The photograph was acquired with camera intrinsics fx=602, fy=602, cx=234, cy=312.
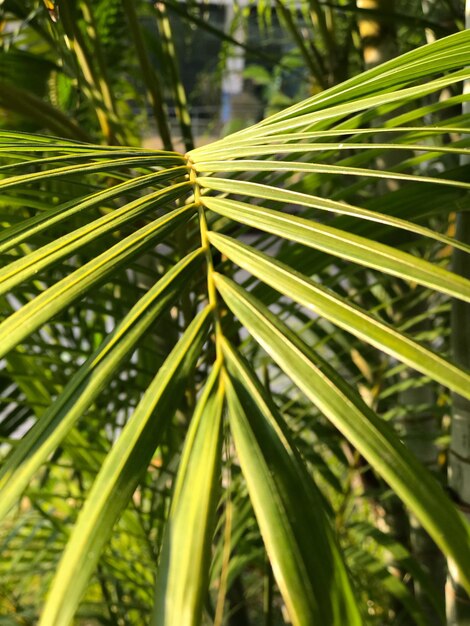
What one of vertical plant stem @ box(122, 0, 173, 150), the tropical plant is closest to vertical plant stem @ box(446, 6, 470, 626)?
the tropical plant

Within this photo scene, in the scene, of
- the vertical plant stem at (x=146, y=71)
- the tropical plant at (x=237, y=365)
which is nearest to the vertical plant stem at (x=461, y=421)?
the tropical plant at (x=237, y=365)

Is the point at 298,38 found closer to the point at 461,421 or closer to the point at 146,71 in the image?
the point at 146,71

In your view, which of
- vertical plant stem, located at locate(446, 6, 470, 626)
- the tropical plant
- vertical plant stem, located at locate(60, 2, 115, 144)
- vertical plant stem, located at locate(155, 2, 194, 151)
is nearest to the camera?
the tropical plant

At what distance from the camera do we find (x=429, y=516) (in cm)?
18

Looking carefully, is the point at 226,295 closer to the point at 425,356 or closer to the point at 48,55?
the point at 425,356

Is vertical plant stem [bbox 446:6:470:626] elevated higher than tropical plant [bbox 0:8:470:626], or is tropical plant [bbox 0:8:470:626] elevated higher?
tropical plant [bbox 0:8:470:626]

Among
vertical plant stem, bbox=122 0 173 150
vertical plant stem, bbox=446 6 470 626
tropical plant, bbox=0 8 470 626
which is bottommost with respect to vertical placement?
vertical plant stem, bbox=446 6 470 626

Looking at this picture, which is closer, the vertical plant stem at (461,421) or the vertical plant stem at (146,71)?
the vertical plant stem at (461,421)

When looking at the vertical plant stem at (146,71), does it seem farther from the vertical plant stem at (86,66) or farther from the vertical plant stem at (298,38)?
the vertical plant stem at (298,38)

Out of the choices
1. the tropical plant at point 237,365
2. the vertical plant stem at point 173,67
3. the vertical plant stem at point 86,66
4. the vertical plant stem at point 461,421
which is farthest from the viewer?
the vertical plant stem at point 173,67

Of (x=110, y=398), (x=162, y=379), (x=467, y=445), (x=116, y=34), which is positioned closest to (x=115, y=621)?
(x=110, y=398)

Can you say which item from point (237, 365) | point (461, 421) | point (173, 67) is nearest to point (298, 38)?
point (173, 67)

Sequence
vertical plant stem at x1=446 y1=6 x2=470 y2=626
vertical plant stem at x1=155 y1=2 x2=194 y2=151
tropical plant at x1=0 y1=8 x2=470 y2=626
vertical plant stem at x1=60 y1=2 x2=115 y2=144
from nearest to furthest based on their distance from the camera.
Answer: tropical plant at x1=0 y1=8 x2=470 y2=626, vertical plant stem at x1=446 y1=6 x2=470 y2=626, vertical plant stem at x1=60 y1=2 x2=115 y2=144, vertical plant stem at x1=155 y1=2 x2=194 y2=151

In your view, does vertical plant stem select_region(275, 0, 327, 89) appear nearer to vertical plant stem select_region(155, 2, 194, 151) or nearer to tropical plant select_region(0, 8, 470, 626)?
vertical plant stem select_region(155, 2, 194, 151)
